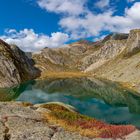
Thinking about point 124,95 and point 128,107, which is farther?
point 124,95

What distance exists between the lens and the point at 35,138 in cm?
3055

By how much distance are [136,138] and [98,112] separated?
5932 cm

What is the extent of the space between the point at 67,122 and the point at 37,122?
4.07 m

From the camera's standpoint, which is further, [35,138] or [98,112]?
[98,112]

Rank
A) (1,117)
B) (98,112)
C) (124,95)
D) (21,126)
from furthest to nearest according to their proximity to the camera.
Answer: (124,95) → (98,112) → (1,117) → (21,126)

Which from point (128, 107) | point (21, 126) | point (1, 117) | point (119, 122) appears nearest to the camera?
point (21, 126)

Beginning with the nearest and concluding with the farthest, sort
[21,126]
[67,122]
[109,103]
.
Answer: [21,126] < [67,122] < [109,103]

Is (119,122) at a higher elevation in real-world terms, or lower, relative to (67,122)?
lower

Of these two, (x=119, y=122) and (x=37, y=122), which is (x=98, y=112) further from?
(x=37, y=122)

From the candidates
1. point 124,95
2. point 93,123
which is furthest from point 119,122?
point 124,95

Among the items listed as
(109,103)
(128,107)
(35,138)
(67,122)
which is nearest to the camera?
(35,138)

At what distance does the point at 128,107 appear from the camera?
103375mm

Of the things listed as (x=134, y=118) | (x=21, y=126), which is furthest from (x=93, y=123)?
(x=134, y=118)

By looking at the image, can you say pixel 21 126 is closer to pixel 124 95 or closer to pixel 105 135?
pixel 105 135
